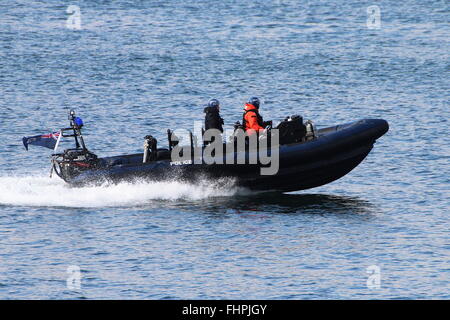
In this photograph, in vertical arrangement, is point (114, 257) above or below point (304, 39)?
below

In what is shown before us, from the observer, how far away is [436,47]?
49.0 meters

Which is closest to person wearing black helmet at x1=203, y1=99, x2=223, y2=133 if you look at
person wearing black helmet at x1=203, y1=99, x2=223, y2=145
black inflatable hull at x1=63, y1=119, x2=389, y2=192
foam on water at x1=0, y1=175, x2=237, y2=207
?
person wearing black helmet at x1=203, y1=99, x2=223, y2=145

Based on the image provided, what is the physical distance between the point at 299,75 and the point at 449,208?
20402 millimetres

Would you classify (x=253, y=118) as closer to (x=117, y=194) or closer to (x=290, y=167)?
(x=290, y=167)

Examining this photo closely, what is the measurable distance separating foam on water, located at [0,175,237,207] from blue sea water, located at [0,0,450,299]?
5cm

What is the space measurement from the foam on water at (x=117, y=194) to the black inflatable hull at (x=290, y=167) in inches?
8.0

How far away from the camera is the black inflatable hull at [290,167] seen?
23312mm

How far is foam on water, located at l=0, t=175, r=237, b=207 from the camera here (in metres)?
23.5

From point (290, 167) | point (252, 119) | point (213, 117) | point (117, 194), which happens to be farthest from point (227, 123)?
point (117, 194)

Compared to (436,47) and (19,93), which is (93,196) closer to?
(19,93)
